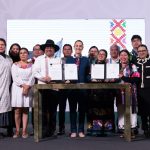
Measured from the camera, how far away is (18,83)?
→ 5.17m

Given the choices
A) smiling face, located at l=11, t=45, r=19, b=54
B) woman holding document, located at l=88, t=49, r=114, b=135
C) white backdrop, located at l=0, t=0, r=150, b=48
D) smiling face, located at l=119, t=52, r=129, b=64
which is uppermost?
white backdrop, located at l=0, t=0, r=150, b=48

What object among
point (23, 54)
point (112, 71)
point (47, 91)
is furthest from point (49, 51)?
point (112, 71)

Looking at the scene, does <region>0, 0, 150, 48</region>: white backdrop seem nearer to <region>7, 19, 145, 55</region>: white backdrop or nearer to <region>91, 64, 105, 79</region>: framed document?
<region>7, 19, 145, 55</region>: white backdrop

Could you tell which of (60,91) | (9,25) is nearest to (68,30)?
(9,25)

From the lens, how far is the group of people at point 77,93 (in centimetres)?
510

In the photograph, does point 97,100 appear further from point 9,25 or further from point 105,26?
point 9,25

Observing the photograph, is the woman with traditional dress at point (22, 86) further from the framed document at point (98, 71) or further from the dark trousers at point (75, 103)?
the framed document at point (98, 71)

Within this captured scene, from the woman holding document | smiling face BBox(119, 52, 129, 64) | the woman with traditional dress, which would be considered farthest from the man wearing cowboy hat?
smiling face BBox(119, 52, 129, 64)

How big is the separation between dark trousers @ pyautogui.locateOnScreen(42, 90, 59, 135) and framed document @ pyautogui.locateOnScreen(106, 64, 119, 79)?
0.77 meters

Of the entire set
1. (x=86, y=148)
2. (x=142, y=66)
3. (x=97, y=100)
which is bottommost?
(x=86, y=148)

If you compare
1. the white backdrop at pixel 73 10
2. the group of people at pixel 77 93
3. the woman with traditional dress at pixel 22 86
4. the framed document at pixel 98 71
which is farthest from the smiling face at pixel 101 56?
the white backdrop at pixel 73 10

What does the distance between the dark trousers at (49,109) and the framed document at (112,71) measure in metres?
0.77

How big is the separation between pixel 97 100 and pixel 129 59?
0.63 m

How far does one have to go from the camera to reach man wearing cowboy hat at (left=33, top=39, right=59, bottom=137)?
196 inches
